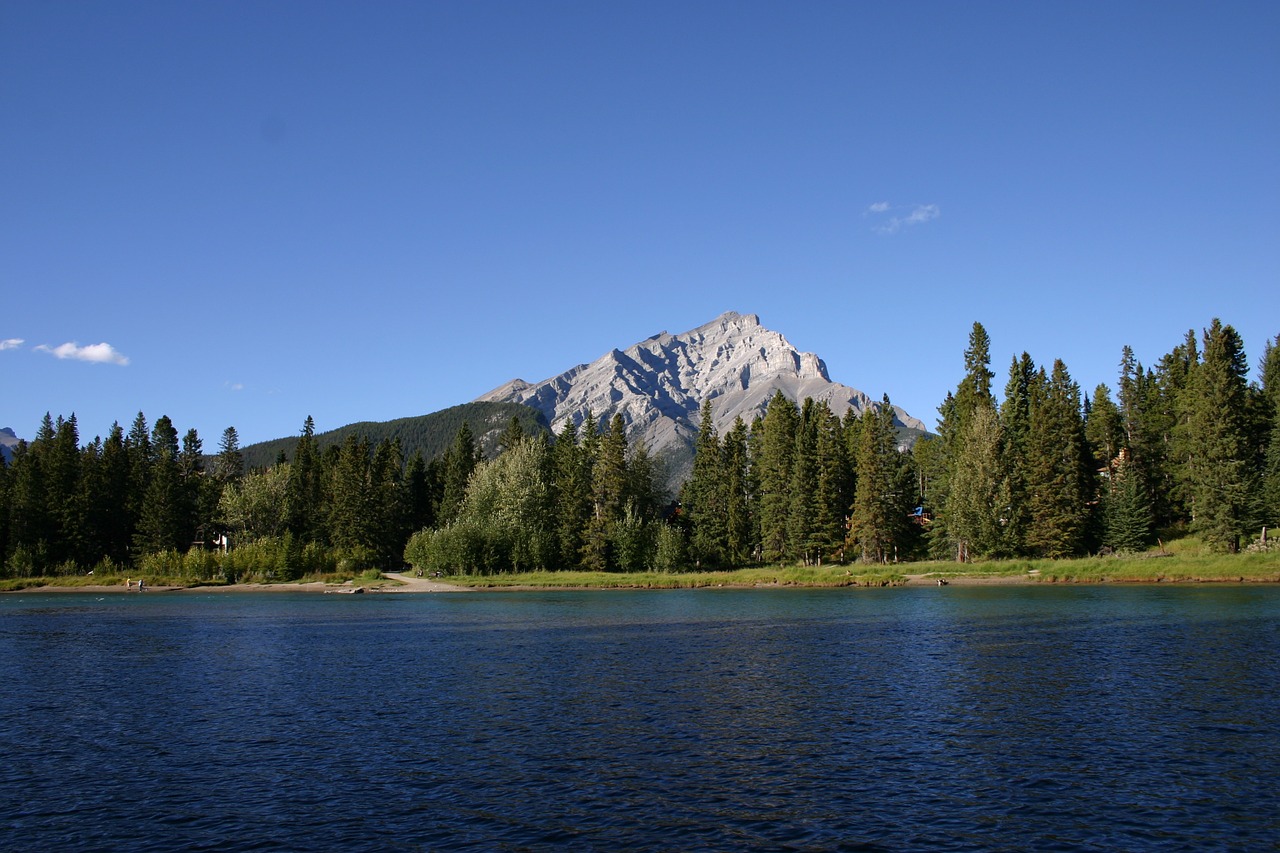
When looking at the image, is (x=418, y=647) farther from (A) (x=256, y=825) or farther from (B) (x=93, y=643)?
(A) (x=256, y=825)

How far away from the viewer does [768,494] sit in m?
118

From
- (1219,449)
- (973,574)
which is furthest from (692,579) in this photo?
(1219,449)

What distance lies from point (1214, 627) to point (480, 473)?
3789 inches

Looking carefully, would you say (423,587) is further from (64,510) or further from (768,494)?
(64,510)

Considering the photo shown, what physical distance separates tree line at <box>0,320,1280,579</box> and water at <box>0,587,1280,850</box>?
4908cm

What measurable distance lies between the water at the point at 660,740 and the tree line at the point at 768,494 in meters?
49.1

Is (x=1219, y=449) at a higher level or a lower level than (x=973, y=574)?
higher

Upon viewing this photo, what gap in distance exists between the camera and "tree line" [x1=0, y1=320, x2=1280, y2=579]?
96625 millimetres

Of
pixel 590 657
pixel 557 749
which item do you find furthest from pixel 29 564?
pixel 557 749

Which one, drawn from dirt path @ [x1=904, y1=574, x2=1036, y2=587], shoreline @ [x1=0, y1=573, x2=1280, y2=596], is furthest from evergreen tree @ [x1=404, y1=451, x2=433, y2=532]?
dirt path @ [x1=904, y1=574, x2=1036, y2=587]

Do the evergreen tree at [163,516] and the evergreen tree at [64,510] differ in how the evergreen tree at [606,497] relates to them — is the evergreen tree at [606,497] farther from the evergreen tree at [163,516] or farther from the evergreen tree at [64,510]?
the evergreen tree at [64,510]

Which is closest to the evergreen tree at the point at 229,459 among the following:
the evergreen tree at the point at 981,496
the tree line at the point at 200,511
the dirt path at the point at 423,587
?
the tree line at the point at 200,511

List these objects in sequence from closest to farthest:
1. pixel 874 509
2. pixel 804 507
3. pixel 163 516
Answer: pixel 874 509 → pixel 804 507 → pixel 163 516

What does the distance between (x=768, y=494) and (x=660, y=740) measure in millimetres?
94588
